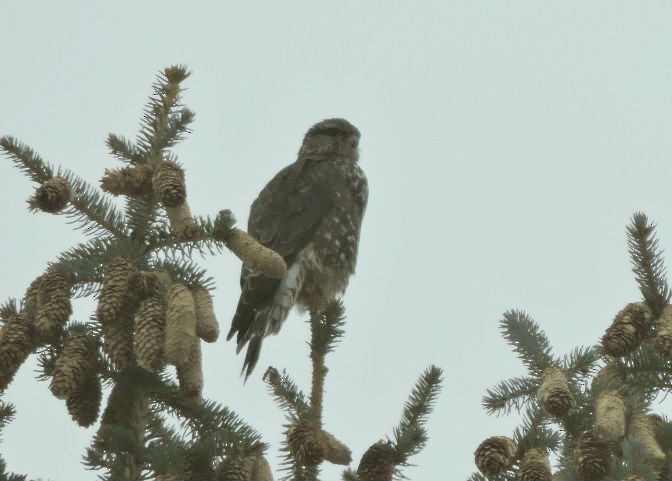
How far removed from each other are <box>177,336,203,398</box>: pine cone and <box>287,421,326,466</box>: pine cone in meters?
0.31

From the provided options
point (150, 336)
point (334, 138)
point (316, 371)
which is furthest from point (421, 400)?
point (334, 138)

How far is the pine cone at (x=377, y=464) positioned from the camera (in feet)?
8.77

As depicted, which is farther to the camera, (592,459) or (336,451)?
(336,451)

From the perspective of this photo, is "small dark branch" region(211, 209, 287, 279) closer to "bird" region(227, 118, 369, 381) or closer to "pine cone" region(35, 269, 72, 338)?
"pine cone" region(35, 269, 72, 338)

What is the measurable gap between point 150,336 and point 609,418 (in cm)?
131

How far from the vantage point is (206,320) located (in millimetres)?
2545

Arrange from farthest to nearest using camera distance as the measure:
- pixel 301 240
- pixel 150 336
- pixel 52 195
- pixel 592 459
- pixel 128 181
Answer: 1. pixel 301 240
2. pixel 128 181
3. pixel 52 195
4. pixel 150 336
5. pixel 592 459

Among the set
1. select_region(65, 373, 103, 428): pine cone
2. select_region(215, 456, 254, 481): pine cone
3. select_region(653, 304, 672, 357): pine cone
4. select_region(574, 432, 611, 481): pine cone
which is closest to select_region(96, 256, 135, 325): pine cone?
select_region(65, 373, 103, 428): pine cone

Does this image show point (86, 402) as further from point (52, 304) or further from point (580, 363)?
point (580, 363)

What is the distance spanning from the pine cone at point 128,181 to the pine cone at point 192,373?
2.48 ft

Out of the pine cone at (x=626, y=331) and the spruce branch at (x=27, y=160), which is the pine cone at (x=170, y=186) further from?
the pine cone at (x=626, y=331)

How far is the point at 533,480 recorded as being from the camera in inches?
95.1

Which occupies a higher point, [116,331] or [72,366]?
[116,331]

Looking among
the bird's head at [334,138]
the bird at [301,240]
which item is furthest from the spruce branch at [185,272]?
the bird's head at [334,138]
